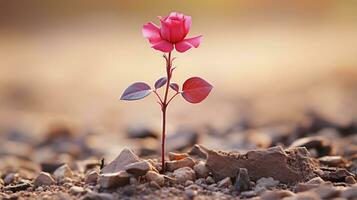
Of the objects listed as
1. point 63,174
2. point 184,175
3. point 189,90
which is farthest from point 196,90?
point 63,174

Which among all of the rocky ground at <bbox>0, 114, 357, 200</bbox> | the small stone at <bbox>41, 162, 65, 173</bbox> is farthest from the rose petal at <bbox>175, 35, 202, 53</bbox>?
the small stone at <bbox>41, 162, 65, 173</bbox>

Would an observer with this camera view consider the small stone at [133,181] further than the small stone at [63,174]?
No

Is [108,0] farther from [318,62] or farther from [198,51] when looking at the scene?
[318,62]

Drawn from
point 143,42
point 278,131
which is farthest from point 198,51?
point 278,131

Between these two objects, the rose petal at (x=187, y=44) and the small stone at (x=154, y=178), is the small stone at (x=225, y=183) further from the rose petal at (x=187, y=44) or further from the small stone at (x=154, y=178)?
the rose petal at (x=187, y=44)

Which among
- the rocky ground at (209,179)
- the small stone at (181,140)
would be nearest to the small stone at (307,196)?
the rocky ground at (209,179)

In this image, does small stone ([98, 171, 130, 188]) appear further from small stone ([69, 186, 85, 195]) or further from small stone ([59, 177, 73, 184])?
small stone ([59, 177, 73, 184])
